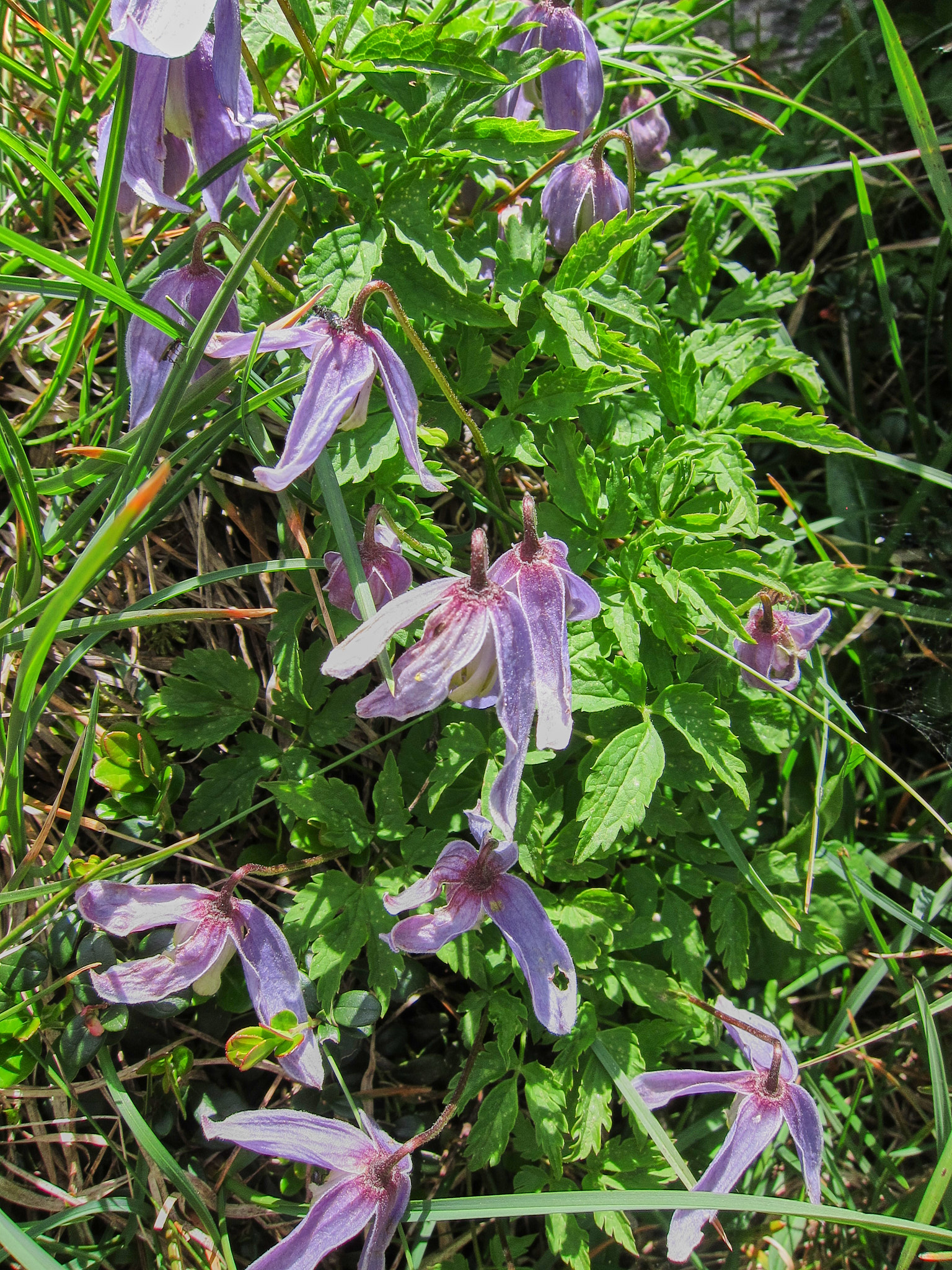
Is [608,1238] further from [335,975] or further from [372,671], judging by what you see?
[372,671]

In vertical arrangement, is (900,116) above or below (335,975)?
above

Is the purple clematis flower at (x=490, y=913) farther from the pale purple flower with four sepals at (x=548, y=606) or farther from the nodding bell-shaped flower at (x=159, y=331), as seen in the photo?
the nodding bell-shaped flower at (x=159, y=331)

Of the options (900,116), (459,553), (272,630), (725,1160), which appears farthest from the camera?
(900,116)

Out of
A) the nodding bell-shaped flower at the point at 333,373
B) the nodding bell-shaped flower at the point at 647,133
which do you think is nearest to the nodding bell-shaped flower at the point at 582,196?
the nodding bell-shaped flower at the point at 647,133

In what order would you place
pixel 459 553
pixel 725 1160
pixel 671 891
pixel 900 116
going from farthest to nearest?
pixel 900 116 < pixel 459 553 < pixel 671 891 < pixel 725 1160

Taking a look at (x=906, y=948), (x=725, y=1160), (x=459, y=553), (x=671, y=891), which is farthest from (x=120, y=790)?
(x=906, y=948)

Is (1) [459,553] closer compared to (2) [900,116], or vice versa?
(1) [459,553]

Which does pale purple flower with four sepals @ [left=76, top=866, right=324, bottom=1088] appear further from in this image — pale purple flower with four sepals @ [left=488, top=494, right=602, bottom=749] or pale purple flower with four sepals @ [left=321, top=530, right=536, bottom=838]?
pale purple flower with four sepals @ [left=488, top=494, right=602, bottom=749]
